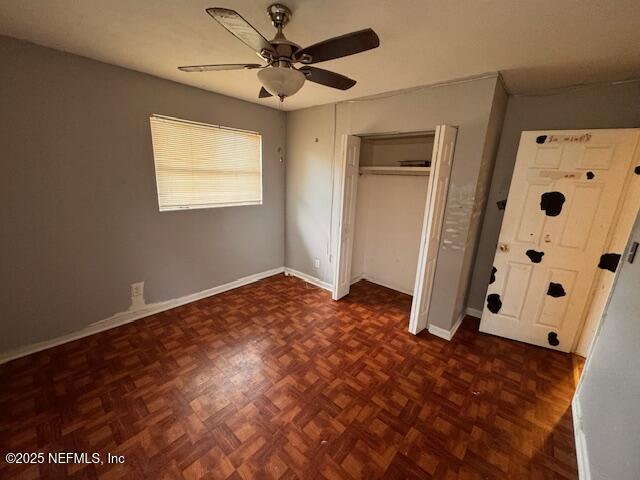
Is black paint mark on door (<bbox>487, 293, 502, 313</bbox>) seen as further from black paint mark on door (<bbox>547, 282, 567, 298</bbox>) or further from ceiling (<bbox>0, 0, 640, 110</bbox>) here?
ceiling (<bbox>0, 0, 640, 110</bbox>)

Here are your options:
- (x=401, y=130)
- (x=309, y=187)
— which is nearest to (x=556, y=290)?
(x=401, y=130)

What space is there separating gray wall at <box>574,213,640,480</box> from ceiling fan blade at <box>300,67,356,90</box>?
6.26ft

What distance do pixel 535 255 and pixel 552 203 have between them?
18.8 inches

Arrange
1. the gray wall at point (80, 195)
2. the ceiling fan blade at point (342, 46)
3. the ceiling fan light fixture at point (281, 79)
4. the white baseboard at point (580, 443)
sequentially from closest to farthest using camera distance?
the ceiling fan blade at point (342, 46) < the ceiling fan light fixture at point (281, 79) < the white baseboard at point (580, 443) < the gray wall at point (80, 195)

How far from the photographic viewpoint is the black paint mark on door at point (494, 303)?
2.52 m

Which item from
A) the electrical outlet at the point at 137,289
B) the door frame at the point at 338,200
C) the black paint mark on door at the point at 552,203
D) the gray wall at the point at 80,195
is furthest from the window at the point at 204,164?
the black paint mark on door at the point at 552,203

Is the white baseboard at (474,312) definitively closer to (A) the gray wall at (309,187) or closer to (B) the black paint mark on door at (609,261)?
(B) the black paint mark on door at (609,261)

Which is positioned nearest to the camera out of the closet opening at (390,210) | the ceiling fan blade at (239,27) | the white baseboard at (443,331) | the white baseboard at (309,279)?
the ceiling fan blade at (239,27)

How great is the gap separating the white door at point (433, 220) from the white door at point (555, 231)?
0.65 m

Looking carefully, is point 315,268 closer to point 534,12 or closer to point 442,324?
point 442,324

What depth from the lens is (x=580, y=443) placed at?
4.80ft

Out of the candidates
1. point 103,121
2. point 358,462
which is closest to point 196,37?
point 103,121

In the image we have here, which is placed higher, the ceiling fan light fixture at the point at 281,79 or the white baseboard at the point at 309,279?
the ceiling fan light fixture at the point at 281,79

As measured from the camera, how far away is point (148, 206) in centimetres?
249
